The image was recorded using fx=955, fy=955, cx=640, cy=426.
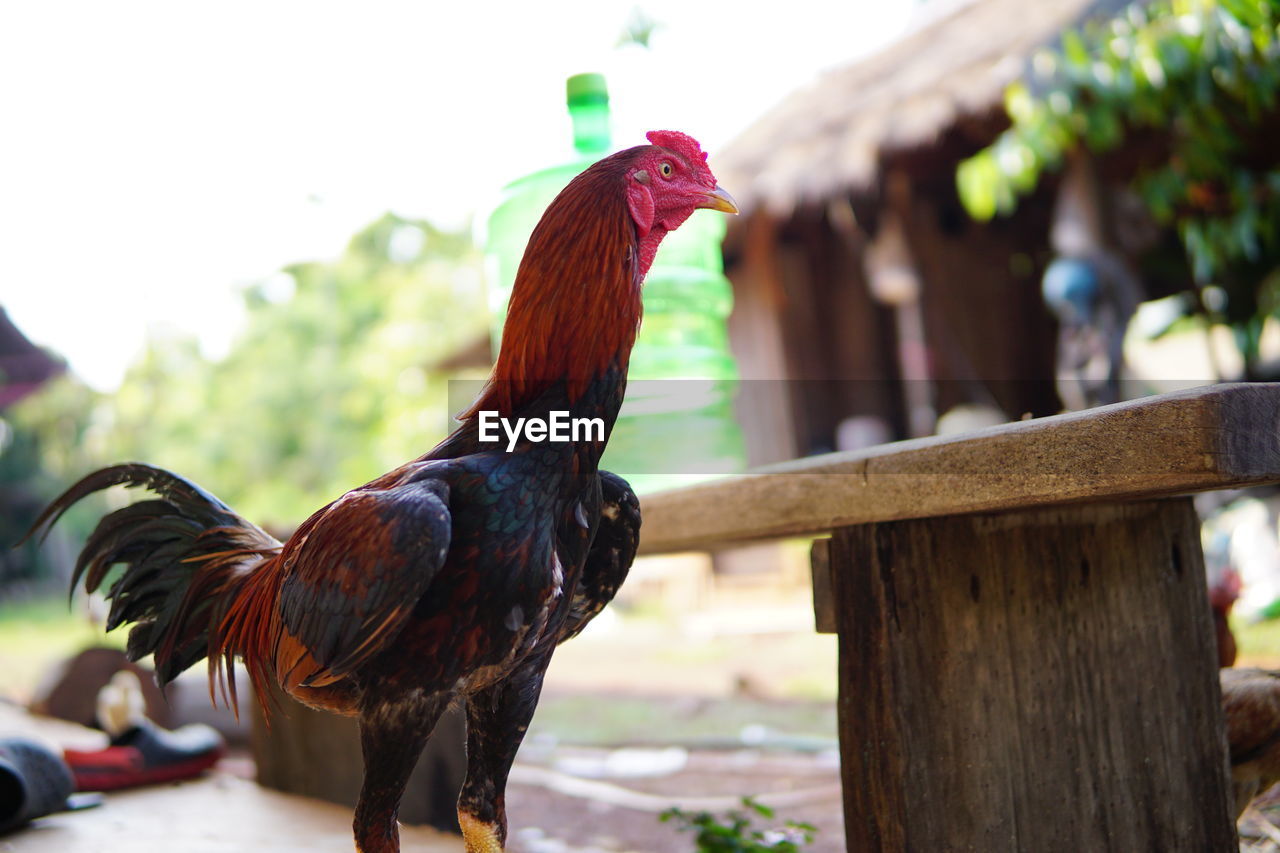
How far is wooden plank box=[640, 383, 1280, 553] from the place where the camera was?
3.67 ft

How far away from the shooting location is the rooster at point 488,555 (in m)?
1.23

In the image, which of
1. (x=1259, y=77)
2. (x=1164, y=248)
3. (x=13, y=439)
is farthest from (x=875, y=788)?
(x=13, y=439)

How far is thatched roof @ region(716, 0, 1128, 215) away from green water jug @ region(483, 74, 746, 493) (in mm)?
2694

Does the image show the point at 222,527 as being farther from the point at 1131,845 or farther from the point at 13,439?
the point at 13,439

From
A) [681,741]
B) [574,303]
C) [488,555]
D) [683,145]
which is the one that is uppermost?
[683,145]

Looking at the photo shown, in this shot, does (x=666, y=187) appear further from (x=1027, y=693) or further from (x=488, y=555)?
(x=1027, y=693)

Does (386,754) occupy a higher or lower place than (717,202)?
lower

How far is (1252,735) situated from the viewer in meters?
2.08

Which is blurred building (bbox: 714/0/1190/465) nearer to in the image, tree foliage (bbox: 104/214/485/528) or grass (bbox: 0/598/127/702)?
grass (bbox: 0/598/127/702)

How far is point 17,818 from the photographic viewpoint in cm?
251

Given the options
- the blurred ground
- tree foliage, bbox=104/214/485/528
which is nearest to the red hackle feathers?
the blurred ground

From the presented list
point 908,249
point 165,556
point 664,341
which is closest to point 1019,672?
point 165,556

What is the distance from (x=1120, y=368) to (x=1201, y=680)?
471 cm

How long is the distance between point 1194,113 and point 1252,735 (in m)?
2.98
